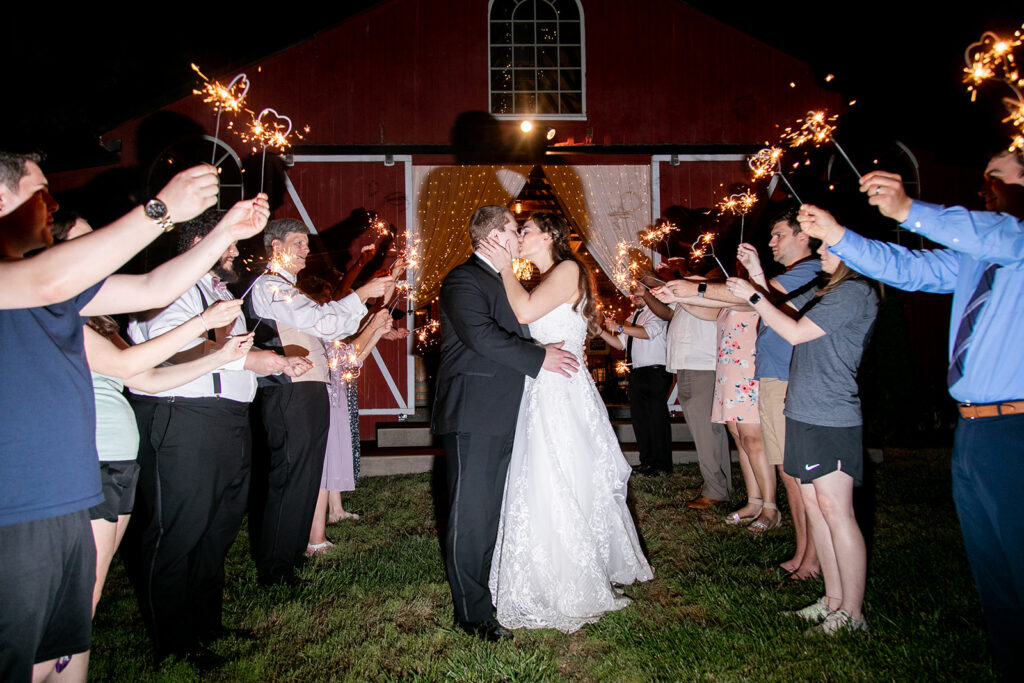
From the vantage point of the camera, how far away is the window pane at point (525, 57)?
1015 cm

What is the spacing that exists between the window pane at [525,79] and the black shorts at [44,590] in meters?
9.81

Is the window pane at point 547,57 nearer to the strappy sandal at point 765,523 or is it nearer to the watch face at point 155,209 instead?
the strappy sandal at point 765,523

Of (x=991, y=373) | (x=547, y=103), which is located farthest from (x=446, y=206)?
(x=991, y=373)

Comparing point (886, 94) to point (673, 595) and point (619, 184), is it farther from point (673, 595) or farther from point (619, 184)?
point (673, 595)

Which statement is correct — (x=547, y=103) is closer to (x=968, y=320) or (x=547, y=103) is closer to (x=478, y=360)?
(x=478, y=360)

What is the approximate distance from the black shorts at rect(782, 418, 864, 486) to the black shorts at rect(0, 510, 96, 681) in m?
2.99

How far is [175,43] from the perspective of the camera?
11125 mm

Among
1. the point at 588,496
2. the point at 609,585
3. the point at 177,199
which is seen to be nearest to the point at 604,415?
the point at 588,496

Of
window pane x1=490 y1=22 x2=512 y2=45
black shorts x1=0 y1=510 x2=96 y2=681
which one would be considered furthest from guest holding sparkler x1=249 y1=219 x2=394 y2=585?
window pane x1=490 y1=22 x2=512 y2=45

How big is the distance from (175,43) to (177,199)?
40.1ft

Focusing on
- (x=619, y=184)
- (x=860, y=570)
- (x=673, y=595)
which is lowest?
(x=673, y=595)

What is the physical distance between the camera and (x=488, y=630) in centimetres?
322

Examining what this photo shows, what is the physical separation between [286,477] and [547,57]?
28.5 feet

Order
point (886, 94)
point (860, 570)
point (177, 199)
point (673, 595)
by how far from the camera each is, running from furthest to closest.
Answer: point (886, 94) < point (673, 595) < point (860, 570) < point (177, 199)
